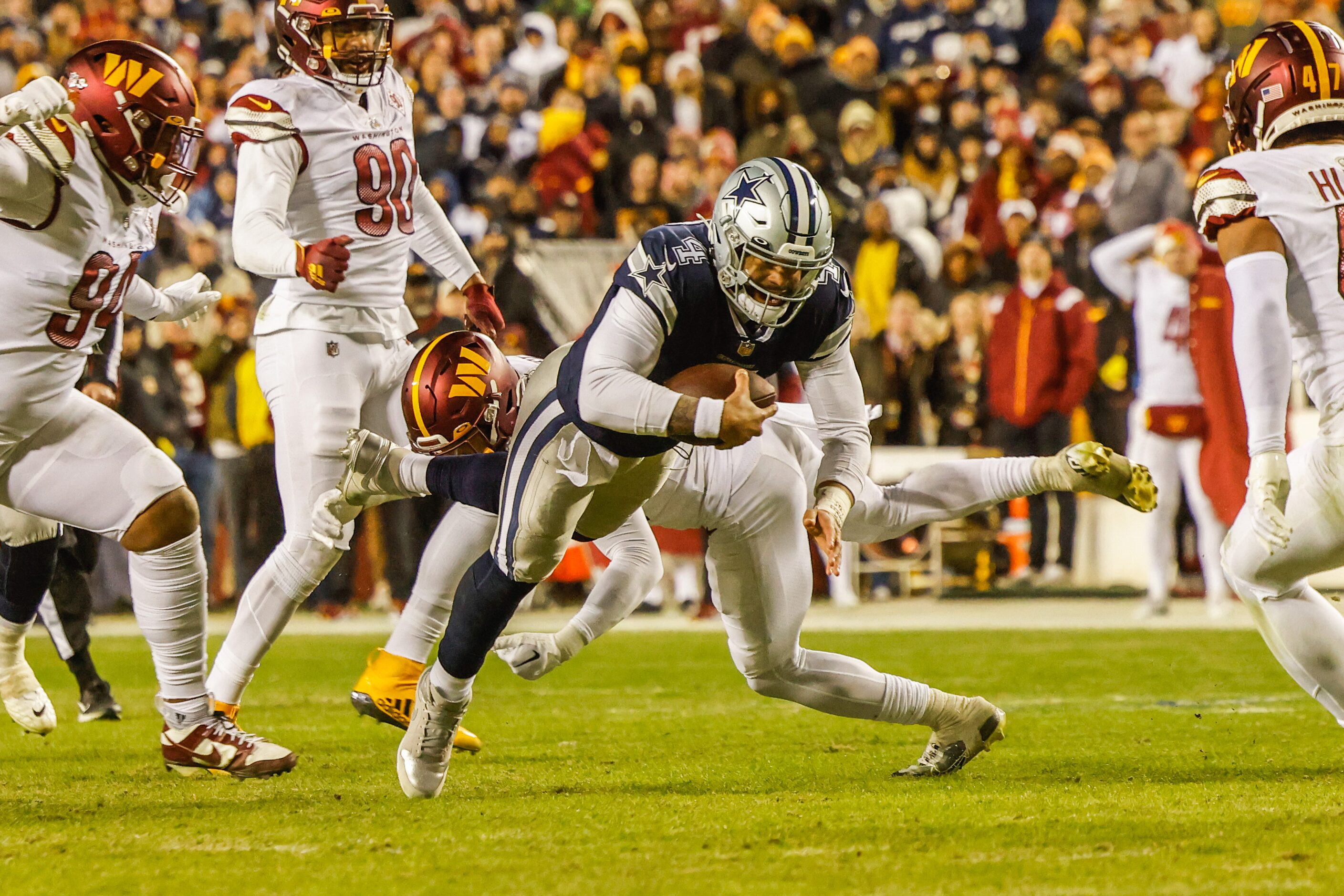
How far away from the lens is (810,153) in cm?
1209

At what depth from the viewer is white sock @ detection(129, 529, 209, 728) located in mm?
4656

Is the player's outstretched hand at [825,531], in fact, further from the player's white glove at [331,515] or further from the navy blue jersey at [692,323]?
the player's white glove at [331,515]

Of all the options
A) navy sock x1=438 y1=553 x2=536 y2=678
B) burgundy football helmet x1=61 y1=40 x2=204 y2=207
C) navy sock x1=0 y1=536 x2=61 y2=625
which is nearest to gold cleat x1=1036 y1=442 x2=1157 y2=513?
navy sock x1=438 y1=553 x2=536 y2=678

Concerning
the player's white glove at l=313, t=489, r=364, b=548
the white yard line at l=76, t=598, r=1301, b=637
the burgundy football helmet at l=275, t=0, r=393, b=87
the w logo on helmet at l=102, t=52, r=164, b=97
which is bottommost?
the white yard line at l=76, t=598, r=1301, b=637

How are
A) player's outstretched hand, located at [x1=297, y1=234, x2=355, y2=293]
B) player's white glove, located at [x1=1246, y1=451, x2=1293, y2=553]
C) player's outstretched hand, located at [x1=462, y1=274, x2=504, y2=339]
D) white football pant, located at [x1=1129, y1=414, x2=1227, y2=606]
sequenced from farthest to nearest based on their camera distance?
1. white football pant, located at [x1=1129, y1=414, x2=1227, y2=606]
2. player's outstretched hand, located at [x1=462, y1=274, x2=504, y2=339]
3. player's outstretched hand, located at [x1=297, y1=234, x2=355, y2=293]
4. player's white glove, located at [x1=1246, y1=451, x2=1293, y2=553]

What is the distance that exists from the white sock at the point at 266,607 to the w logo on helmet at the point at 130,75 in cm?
143

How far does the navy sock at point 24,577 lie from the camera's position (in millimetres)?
5352

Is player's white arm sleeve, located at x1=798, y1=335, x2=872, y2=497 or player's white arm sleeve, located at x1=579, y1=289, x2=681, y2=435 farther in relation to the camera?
player's white arm sleeve, located at x1=798, y1=335, x2=872, y2=497

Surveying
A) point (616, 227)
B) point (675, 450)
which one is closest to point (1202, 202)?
point (675, 450)

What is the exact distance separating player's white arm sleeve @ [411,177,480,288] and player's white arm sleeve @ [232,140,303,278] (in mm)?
540

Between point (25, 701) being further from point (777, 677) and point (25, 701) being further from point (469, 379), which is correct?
point (777, 677)

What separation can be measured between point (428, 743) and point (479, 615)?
372 millimetres

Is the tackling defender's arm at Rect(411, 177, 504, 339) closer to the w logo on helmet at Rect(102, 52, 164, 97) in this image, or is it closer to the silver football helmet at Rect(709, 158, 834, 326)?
the w logo on helmet at Rect(102, 52, 164, 97)

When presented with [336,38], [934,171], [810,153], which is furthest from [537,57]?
[336,38]
